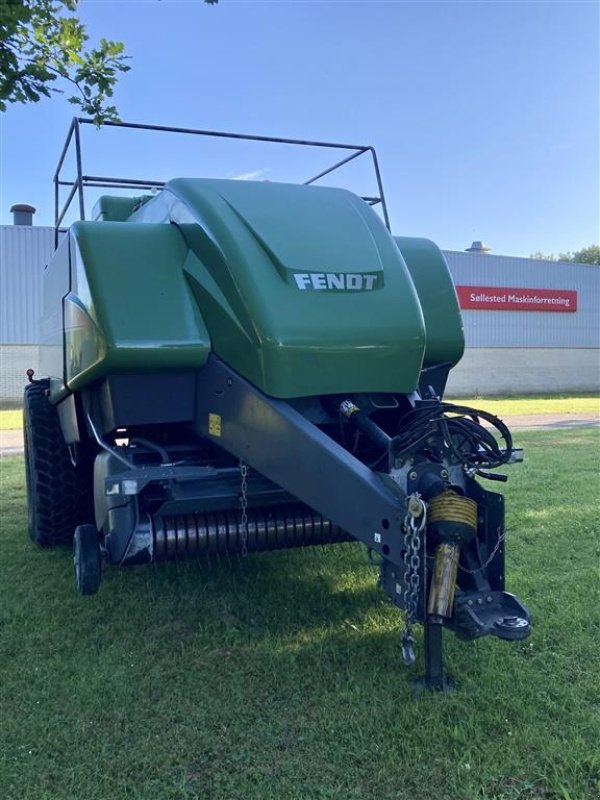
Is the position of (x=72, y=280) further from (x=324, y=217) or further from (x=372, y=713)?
(x=372, y=713)

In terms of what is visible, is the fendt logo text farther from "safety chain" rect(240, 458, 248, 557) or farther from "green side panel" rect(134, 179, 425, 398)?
"safety chain" rect(240, 458, 248, 557)

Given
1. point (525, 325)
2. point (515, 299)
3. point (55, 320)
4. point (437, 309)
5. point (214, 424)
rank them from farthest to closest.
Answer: point (525, 325) → point (515, 299) → point (55, 320) → point (437, 309) → point (214, 424)

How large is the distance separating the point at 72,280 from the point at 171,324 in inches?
30.1

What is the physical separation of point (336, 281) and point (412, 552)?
45.8 inches

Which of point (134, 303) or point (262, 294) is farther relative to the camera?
point (134, 303)

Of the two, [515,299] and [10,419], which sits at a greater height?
[515,299]

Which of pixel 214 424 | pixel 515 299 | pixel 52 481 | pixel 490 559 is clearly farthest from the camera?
pixel 515 299

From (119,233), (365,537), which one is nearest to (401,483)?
(365,537)

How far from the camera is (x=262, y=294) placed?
288 centimetres

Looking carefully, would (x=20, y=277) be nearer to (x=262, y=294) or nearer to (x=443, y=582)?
(x=262, y=294)

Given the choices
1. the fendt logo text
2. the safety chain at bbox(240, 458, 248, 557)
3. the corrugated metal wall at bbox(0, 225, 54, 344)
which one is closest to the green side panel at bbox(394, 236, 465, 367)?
the fendt logo text

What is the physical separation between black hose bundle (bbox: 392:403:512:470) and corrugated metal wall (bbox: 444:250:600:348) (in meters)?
23.4

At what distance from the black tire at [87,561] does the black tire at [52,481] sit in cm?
132

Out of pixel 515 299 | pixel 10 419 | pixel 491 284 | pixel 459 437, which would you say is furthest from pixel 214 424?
pixel 515 299
